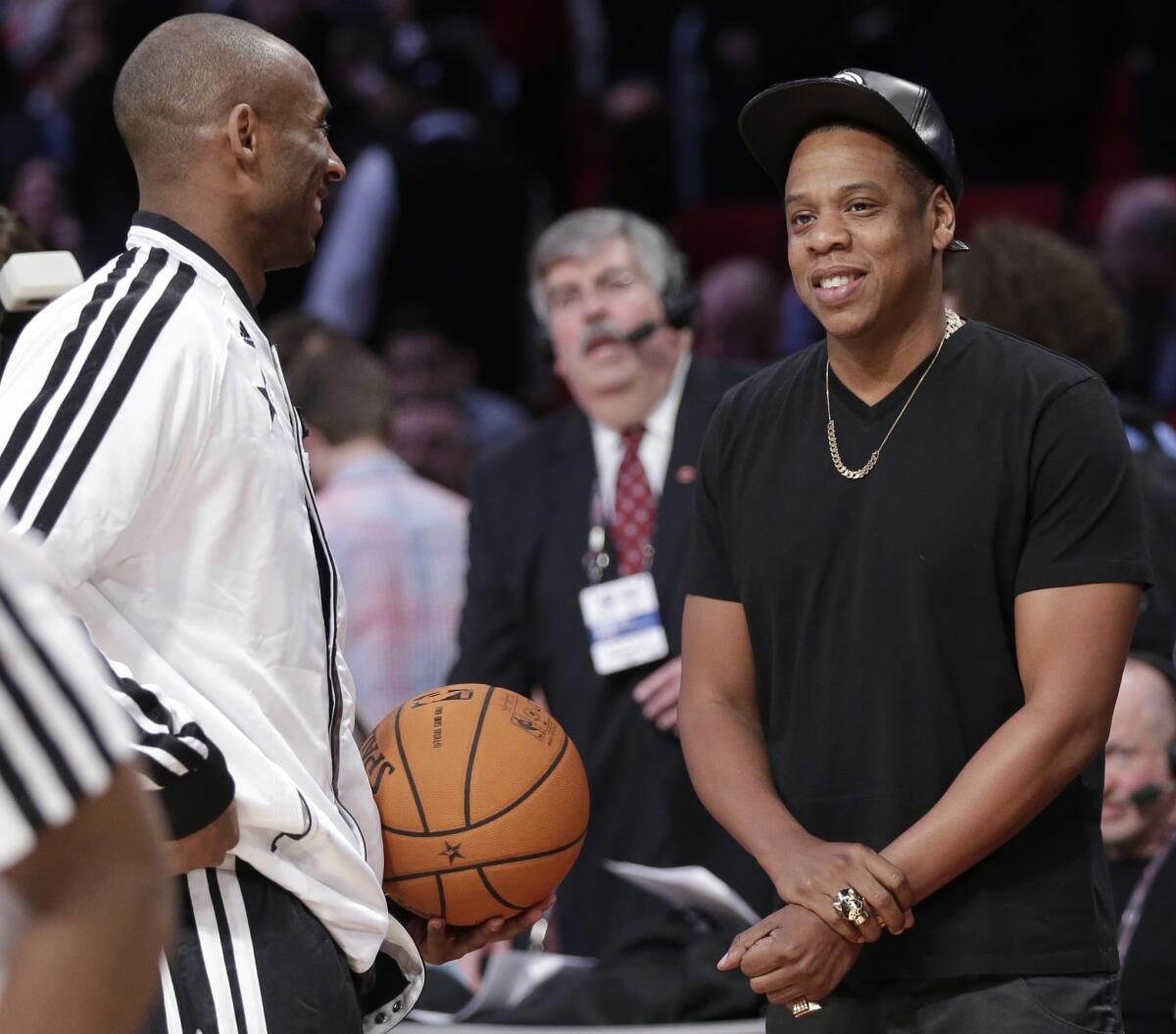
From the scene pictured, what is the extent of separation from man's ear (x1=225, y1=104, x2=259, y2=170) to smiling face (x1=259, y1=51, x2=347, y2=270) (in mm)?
21

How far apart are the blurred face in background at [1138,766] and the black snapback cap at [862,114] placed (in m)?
1.50

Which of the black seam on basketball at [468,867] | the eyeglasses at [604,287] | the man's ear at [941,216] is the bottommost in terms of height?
the black seam on basketball at [468,867]

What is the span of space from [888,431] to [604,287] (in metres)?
1.97

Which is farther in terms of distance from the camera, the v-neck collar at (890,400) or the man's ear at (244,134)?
the v-neck collar at (890,400)

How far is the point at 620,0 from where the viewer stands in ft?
33.1

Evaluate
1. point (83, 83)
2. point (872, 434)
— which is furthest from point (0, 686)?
point (83, 83)

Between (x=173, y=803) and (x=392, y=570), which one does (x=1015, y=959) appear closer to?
(x=173, y=803)

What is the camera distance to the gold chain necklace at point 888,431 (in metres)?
2.80

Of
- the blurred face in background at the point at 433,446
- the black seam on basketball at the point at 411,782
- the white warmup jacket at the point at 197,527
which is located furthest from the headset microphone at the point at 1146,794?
the blurred face in background at the point at 433,446

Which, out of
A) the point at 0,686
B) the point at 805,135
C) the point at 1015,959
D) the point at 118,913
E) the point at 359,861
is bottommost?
the point at 1015,959

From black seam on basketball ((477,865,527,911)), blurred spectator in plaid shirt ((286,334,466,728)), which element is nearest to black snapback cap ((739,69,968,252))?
black seam on basketball ((477,865,527,911))

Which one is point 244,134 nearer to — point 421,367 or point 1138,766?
point 1138,766

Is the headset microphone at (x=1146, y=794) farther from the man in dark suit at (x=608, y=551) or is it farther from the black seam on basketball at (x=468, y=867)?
the black seam on basketball at (x=468, y=867)

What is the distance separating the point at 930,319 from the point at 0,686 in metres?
1.86
